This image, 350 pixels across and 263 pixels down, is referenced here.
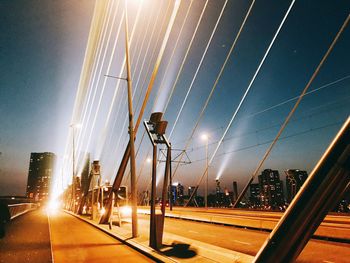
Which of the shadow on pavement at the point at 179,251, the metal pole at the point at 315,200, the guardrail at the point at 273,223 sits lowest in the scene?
the shadow on pavement at the point at 179,251

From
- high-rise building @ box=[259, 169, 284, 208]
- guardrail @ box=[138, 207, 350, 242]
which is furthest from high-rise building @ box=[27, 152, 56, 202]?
guardrail @ box=[138, 207, 350, 242]

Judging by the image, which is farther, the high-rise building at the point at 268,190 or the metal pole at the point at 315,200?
the high-rise building at the point at 268,190

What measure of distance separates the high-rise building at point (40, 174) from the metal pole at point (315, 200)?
546 ft

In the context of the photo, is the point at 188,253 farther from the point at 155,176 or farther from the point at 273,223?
the point at 273,223

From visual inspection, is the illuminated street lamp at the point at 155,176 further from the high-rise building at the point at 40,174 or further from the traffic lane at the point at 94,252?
the high-rise building at the point at 40,174

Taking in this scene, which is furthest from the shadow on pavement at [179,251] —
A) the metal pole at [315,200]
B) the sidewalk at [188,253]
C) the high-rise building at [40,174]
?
the high-rise building at [40,174]

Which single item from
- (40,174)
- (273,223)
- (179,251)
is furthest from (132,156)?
(40,174)

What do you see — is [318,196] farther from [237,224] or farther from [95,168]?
[95,168]

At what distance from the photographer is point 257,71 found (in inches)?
786

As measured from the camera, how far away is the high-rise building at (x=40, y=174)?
6437 inches

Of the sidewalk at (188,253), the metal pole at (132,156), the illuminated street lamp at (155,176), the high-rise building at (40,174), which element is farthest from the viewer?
the high-rise building at (40,174)

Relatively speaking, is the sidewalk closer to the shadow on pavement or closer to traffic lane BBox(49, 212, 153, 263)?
the shadow on pavement

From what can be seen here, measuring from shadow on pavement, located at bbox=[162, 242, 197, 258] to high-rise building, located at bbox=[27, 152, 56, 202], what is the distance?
162m

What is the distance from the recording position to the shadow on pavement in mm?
5809
